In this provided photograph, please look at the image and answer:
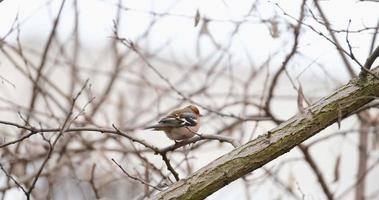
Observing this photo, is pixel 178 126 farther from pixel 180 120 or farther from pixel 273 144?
pixel 273 144

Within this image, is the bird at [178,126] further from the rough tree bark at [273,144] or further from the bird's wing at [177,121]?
the rough tree bark at [273,144]

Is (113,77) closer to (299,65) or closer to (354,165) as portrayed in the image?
(299,65)

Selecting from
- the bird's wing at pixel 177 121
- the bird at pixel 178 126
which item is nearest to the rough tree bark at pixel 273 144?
the bird at pixel 178 126

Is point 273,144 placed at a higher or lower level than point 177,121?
lower

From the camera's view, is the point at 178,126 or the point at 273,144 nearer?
the point at 273,144

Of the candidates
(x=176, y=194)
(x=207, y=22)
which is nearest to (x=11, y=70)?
(x=207, y=22)

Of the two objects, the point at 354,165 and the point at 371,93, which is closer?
the point at 371,93

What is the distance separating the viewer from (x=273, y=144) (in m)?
2.11

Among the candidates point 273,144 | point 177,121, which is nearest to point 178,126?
point 177,121

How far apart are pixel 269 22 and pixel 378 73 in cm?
94

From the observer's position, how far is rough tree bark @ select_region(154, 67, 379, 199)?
2.09 m

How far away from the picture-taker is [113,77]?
4.73m

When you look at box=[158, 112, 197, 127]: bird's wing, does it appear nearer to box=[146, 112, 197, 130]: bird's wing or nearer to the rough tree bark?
box=[146, 112, 197, 130]: bird's wing

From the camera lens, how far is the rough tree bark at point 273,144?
6.87 feet
